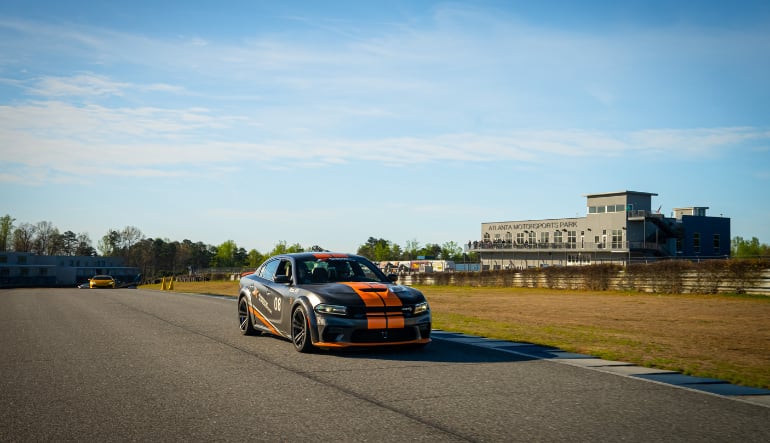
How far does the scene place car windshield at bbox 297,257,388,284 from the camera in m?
10.9

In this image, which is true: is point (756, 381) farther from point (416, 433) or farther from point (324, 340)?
point (324, 340)

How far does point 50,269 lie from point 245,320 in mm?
139592

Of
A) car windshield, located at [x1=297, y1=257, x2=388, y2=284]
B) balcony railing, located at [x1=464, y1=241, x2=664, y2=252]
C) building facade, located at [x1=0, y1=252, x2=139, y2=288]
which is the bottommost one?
building facade, located at [x1=0, y1=252, x2=139, y2=288]

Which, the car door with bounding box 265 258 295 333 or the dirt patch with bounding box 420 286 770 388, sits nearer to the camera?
the dirt patch with bounding box 420 286 770 388

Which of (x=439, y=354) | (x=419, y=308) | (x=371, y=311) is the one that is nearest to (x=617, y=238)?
(x=439, y=354)

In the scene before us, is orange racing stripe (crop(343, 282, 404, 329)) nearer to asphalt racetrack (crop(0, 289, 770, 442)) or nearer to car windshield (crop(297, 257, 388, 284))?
asphalt racetrack (crop(0, 289, 770, 442))

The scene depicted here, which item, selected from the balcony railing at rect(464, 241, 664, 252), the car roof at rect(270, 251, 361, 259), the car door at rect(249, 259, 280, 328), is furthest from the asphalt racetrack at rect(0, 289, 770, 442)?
the balcony railing at rect(464, 241, 664, 252)

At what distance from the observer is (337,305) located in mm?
9438

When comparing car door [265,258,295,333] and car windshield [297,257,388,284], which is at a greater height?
car windshield [297,257,388,284]

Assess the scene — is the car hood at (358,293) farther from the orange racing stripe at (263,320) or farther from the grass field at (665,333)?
the grass field at (665,333)

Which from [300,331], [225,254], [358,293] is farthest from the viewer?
[225,254]

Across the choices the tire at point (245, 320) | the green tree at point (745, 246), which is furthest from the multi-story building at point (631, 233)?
the tire at point (245, 320)

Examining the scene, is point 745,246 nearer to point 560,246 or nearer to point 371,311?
point 560,246

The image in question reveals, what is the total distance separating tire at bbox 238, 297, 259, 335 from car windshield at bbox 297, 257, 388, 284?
1902 mm
